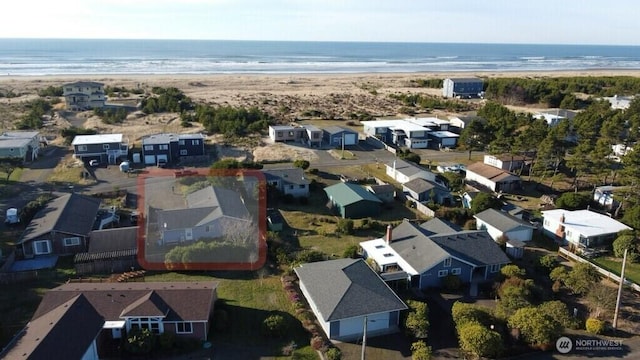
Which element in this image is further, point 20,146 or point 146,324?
point 20,146

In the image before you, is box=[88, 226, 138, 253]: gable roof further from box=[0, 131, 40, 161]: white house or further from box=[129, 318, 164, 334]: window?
box=[0, 131, 40, 161]: white house

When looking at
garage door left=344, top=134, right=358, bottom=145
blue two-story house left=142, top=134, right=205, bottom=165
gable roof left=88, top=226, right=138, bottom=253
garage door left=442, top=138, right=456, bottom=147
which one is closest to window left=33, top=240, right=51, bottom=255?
gable roof left=88, top=226, right=138, bottom=253

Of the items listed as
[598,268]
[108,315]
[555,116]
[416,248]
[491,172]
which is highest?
[555,116]

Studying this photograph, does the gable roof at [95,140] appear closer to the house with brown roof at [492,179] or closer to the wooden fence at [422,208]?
the wooden fence at [422,208]

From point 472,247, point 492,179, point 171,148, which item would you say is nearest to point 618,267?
point 472,247

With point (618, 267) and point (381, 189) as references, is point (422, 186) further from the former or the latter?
point (618, 267)

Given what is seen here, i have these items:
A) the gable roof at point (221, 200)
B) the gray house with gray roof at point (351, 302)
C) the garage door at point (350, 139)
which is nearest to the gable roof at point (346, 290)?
the gray house with gray roof at point (351, 302)
